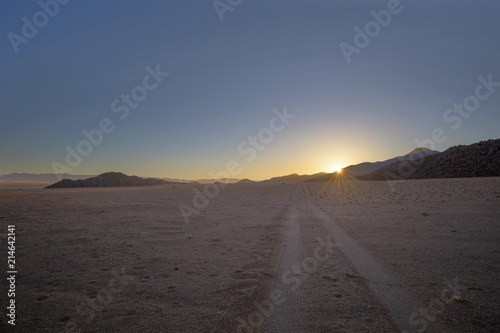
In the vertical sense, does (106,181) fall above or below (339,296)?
above

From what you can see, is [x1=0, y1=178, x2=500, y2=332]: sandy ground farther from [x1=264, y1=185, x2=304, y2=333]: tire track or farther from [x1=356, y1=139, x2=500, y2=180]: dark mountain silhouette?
[x1=356, y1=139, x2=500, y2=180]: dark mountain silhouette

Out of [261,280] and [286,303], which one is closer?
[286,303]

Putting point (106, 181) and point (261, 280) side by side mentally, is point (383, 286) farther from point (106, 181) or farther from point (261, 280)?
point (106, 181)

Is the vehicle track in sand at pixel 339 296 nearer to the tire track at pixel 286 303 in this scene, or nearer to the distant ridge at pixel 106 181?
the tire track at pixel 286 303

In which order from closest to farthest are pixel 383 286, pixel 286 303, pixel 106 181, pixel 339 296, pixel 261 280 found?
pixel 286 303 < pixel 339 296 < pixel 383 286 < pixel 261 280 < pixel 106 181

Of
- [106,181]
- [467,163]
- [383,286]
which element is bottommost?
[383,286]

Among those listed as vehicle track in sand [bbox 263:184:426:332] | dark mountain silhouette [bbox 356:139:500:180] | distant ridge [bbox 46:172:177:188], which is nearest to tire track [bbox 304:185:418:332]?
vehicle track in sand [bbox 263:184:426:332]

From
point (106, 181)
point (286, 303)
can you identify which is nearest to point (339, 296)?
point (286, 303)

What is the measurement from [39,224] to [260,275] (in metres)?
12.9

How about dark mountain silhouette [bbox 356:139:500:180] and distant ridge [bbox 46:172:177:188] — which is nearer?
dark mountain silhouette [bbox 356:139:500:180]

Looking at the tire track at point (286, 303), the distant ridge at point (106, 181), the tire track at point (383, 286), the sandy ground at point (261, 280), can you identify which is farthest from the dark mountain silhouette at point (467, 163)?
the distant ridge at point (106, 181)

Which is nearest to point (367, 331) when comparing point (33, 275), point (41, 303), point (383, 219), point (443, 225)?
point (41, 303)

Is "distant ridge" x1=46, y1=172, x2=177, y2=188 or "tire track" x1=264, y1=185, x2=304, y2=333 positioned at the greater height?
"distant ridge" x1=46, y1=172, x2=177, y2=188

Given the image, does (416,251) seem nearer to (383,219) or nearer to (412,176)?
(383,219)
